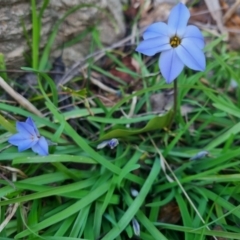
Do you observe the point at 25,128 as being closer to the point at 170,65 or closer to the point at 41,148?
the point at 41,148

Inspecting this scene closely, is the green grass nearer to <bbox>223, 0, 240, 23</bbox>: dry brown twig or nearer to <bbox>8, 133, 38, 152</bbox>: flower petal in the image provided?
<bbox>8, 133, 38, 152</bbox>: flower petal

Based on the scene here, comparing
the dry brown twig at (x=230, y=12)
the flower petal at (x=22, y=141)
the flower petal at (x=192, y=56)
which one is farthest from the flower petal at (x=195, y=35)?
the dry brown twig at (x=230, y=12)

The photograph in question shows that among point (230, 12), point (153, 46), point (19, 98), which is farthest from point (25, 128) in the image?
point (230, 12)

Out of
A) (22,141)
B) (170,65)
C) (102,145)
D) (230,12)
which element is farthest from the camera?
(230,12)

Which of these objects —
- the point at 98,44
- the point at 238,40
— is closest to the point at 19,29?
the point at 98,44

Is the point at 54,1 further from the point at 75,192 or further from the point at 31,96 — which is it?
the point at 75,192

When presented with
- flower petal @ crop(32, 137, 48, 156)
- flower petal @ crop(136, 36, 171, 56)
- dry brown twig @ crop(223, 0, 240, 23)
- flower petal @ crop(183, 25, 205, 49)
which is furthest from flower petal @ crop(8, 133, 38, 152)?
dry brown twig @ crop(223, 0, 240, 23)
